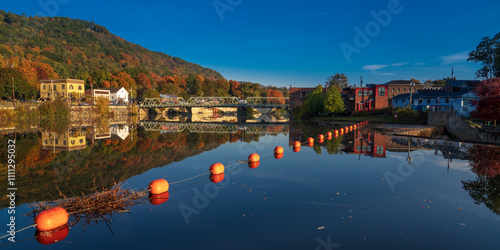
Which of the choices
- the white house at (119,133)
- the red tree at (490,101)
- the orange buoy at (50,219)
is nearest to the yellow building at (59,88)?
the white house at (119,133)

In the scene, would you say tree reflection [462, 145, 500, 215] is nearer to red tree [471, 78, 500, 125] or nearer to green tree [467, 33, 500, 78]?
red tree [471, 78, 500, 125]

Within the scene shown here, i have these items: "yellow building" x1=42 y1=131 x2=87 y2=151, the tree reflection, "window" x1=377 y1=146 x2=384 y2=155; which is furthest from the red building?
"yellow building" x1=42 y1=131 x2=87 y2=151

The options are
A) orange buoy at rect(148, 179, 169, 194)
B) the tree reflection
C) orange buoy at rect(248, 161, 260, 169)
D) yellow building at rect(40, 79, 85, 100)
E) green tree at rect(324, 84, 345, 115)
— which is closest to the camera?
the tree reflection

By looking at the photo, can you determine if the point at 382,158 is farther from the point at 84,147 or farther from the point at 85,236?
the point at 84,147

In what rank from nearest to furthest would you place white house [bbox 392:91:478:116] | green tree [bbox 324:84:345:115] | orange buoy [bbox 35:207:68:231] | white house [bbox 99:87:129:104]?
orange buoy [bbox 35:207:68:231] → white house [bbox 392:91:478:116] → green tree [bbox 324:84:345:115] → white house [bbox 99:87:129:104]

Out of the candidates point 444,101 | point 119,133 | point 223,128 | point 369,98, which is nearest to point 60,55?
point 119,133

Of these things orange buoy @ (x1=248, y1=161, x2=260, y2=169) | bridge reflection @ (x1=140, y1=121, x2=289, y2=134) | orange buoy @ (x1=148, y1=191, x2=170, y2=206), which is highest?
bridge reflection @ (x1=140, y1=121, x2=289, y2=134)

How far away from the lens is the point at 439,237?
8.34 metres

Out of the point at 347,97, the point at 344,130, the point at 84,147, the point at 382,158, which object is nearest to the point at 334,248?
the point at 382,158

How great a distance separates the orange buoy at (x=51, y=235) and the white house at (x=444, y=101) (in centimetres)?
6183

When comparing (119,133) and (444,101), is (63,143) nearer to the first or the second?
(119,133)

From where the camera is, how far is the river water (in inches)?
327

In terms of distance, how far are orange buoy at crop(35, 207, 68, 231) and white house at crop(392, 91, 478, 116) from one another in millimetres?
61799

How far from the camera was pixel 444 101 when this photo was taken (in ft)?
192
